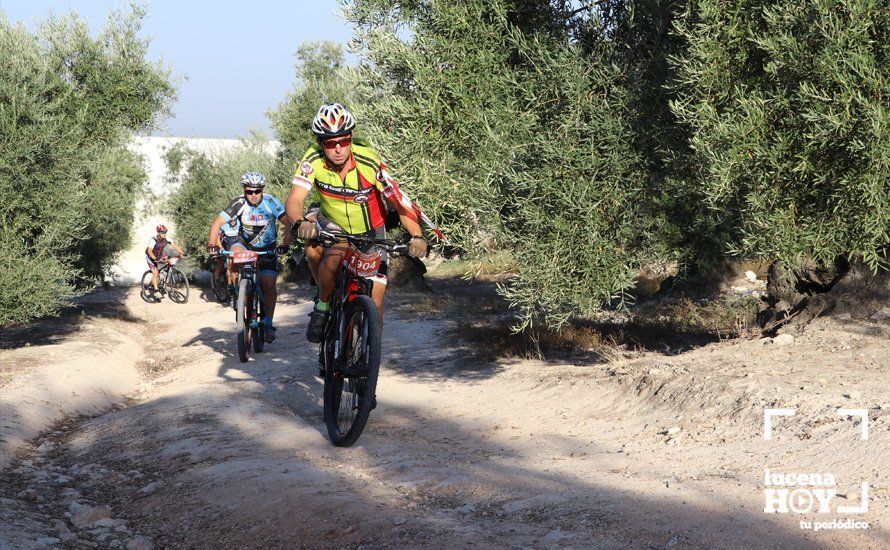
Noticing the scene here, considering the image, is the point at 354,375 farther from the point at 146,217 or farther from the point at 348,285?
the point at 146,217

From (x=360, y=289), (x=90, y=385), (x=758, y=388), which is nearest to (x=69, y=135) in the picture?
(x=90, y=385)

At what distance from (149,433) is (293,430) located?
1329 mm

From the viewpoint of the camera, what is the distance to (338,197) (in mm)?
6969

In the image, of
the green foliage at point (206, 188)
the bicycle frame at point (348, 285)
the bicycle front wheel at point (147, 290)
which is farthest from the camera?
the green foliage at point (206, 188)

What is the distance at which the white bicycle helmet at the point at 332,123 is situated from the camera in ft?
21.9

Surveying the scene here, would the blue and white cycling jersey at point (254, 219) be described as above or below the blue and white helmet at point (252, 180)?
below

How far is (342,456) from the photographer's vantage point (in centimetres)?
625

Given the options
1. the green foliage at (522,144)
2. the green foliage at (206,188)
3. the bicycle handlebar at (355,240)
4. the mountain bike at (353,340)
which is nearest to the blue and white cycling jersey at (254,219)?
the green foliage at (522,144)

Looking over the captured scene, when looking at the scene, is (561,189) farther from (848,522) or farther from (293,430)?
(848,522)

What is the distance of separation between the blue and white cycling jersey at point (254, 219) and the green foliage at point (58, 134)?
2794 millimetres

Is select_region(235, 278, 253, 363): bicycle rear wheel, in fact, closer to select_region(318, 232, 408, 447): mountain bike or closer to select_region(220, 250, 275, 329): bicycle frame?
select_region(220, 250, 275, 329): bicycle frame

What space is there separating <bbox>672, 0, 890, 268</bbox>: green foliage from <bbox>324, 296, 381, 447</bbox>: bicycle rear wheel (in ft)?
10.1

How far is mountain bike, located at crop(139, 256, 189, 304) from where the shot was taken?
23906 millimetres

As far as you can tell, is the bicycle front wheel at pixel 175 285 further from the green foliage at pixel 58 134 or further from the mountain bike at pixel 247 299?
the mountain bike at pixel 247 299
